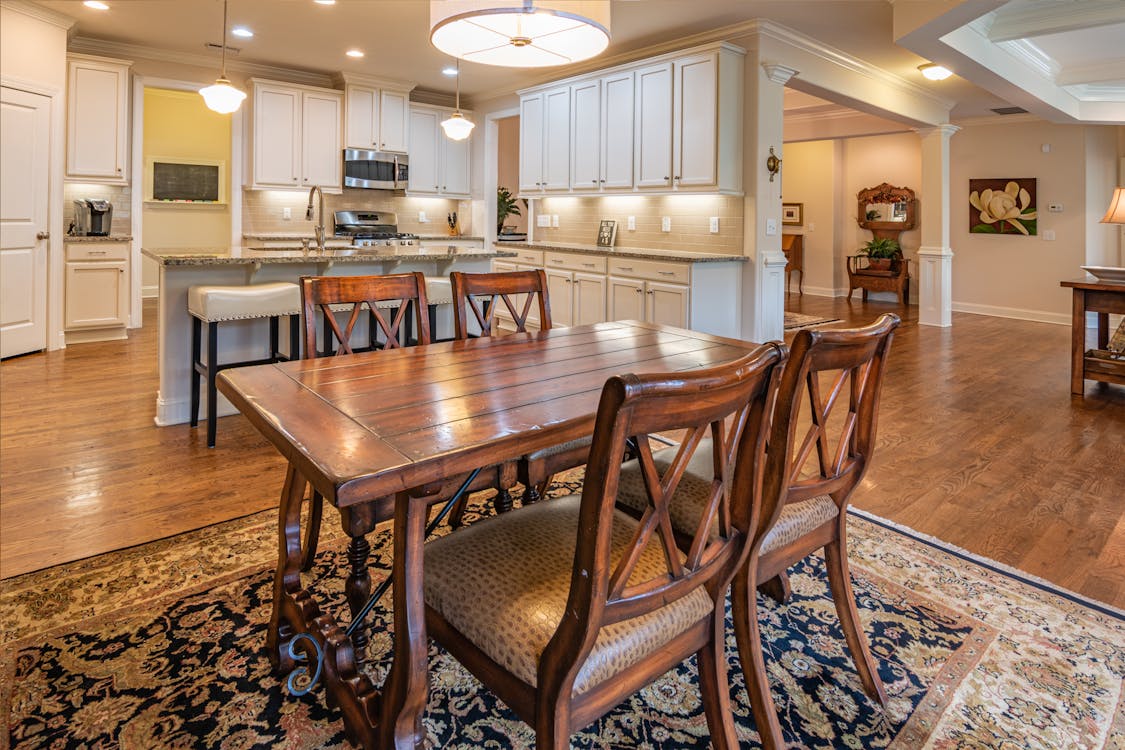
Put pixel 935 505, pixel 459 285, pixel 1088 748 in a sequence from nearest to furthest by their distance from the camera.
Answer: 1. pixel 1088 748
2. pixel 459 285
3. pixel 935 505

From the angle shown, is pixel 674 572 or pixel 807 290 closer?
pixel 674 572

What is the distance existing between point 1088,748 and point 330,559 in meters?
2.12

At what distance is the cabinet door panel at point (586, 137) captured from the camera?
237 inches

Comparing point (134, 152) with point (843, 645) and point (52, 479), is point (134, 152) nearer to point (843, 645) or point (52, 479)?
point (52, 479)

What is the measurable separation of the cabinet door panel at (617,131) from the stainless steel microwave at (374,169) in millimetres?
2713

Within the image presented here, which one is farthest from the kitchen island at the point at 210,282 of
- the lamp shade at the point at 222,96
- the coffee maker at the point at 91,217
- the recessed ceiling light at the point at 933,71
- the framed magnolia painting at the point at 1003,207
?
the framed magnolia painting at the point at 1003,207

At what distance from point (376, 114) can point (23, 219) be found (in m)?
3.43

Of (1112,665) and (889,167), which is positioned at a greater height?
(889,167)

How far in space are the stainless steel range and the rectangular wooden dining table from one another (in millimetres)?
5633

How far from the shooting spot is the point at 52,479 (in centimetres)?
291

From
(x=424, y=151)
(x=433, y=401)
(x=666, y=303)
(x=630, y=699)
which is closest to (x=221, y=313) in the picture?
(x=433, y=401)

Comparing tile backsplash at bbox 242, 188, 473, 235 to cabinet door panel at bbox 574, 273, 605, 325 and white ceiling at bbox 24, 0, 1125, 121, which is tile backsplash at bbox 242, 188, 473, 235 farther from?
cabinet door panel at bbox 574, 273, 605, 325

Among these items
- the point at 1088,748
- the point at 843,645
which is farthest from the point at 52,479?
the point at 1088,748

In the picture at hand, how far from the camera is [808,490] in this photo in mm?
1486
